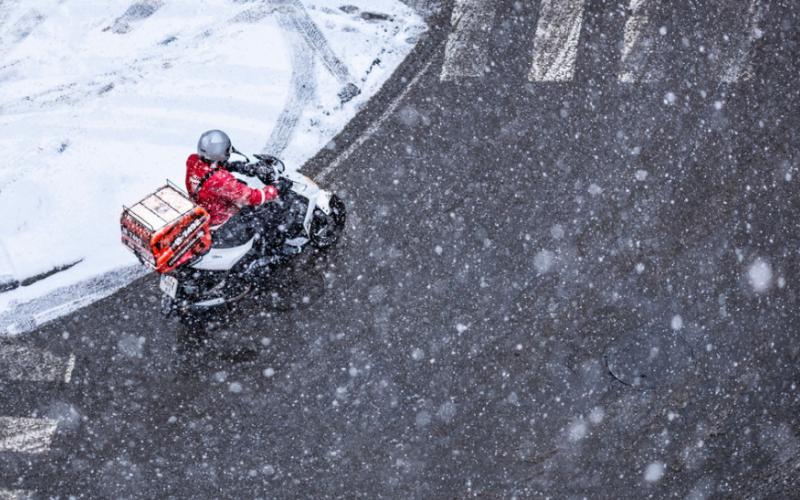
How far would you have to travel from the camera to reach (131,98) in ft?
30.5

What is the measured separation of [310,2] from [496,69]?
91.2 inches

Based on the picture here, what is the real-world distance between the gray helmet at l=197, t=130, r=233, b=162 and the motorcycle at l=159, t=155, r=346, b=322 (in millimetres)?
496

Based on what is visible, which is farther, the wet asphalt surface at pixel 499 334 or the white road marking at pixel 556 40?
the white road marking at pixel 556 40

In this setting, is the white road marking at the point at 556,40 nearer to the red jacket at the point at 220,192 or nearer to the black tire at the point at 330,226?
the black tire at the point at 330,226

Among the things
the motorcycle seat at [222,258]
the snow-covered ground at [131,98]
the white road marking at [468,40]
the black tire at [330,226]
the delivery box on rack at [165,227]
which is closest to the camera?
the delivery box on rack at [165,227]

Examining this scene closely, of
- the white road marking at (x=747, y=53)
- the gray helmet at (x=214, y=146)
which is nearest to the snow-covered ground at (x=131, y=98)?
the gray helmet at (x=214, y=146)

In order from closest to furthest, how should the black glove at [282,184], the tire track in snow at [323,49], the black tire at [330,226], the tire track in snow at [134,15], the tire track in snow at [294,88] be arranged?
the black glove at [282,184]
the black tire at [330,226]
the tire track in snow at [294,88]
the tire track in snow at [323,49]
the tire track in snow at [134,15]

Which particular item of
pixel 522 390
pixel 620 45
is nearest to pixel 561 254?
pixel 522 390

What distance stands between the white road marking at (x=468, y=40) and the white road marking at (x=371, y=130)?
25cm

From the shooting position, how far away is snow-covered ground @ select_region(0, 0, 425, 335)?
8.40 metres

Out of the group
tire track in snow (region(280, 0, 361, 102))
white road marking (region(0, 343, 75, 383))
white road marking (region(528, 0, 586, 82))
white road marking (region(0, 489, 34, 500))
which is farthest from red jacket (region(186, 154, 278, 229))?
white road marking (region(528, 0, 586, 82))

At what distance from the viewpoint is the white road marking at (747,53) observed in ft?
31.3

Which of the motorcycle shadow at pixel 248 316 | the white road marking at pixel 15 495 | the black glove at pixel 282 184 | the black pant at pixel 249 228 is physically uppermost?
the black glove at pixel 282 184

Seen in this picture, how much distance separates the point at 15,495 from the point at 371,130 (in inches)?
187
